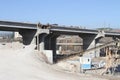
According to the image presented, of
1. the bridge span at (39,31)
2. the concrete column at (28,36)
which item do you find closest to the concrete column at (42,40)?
the bridge span at (39,31)

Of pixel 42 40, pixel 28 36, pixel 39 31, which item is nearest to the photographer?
pixel 39 31

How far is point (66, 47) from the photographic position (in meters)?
142

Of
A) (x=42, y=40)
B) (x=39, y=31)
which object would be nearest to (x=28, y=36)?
(x=42, y=40)

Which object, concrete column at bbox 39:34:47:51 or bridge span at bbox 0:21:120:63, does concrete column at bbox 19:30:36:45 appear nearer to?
bridge span at bbox 0:21:120:63

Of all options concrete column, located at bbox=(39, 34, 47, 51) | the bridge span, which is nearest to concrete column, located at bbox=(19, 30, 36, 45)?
the bridge span

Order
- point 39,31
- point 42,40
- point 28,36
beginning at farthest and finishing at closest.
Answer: point 28,36, point 42,40, point 39,31

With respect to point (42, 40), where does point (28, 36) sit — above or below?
above

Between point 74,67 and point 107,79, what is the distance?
13.0 meters

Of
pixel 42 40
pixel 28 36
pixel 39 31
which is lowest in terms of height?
pixel 42 40

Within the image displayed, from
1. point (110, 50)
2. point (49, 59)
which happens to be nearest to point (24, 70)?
point (110, 50)

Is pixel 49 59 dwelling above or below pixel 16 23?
below

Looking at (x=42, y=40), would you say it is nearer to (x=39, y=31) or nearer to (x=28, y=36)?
(x=39, y=31)

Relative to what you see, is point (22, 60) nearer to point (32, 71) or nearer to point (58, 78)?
point (32, 71)

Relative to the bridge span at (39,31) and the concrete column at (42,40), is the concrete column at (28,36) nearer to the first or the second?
the bridge span at (39,31)
